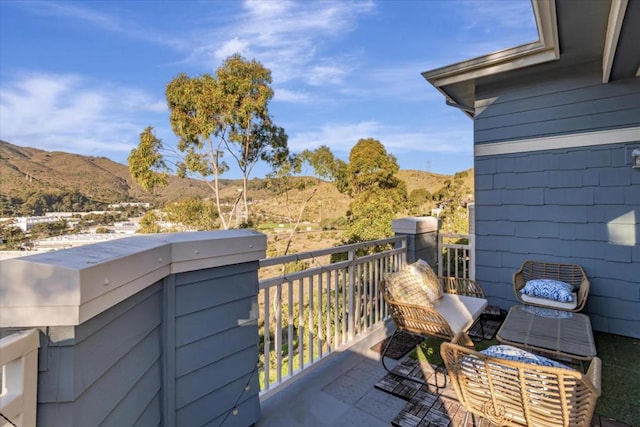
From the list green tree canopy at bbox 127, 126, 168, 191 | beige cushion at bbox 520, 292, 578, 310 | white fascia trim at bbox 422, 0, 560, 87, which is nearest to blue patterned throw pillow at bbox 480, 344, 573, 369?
beige cushion at bbox 520, 292, 578, 310

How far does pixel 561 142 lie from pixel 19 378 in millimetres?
5048

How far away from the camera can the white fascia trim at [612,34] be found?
236 centimetres

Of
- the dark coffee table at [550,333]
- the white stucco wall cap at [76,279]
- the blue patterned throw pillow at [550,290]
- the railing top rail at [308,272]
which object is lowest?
the dark coffee table at [550,333]

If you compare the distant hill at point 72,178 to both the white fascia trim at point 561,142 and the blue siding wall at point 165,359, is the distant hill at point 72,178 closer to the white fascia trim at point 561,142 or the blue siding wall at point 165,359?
the blue siding wall at point 165,359

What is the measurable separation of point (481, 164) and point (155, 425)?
459 cm

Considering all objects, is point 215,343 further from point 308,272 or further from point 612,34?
point 612,34

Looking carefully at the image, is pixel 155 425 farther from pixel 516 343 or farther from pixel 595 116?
pixel 595 116

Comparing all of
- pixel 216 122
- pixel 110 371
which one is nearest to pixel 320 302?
pixel 110 371

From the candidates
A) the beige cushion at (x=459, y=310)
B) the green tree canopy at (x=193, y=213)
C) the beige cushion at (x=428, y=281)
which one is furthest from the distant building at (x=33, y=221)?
the green tree canopy at (x=193, y=213)

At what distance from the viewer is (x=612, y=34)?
8.95 feet

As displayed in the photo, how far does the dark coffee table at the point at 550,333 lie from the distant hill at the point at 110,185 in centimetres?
1181

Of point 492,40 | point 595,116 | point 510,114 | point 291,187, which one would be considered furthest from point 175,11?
point 595,116

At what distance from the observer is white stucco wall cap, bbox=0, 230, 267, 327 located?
2.80ft

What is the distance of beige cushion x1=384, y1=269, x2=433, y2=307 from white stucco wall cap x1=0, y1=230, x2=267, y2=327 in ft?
6.69
